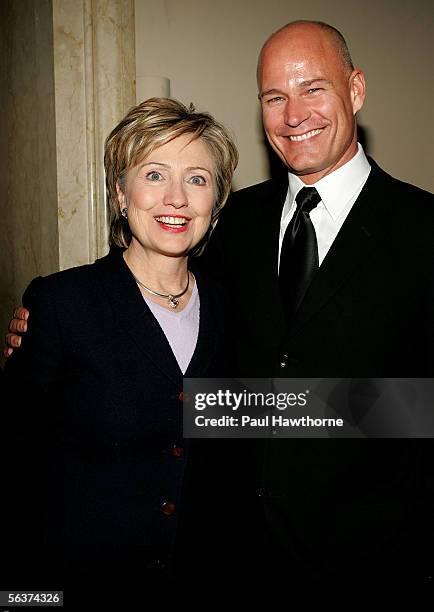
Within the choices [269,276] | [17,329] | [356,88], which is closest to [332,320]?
[269,276]

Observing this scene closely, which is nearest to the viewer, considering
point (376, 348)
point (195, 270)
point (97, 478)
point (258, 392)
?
point (97, 478)

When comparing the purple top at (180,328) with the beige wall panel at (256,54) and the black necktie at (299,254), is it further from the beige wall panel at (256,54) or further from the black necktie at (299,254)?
the beige wall panel at (256,54)

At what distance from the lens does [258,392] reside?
1.90 meters

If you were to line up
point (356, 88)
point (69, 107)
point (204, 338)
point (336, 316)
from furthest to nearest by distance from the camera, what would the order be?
point (69, 107) → point (356, 88) → point (204, 338) → point (336, 316)

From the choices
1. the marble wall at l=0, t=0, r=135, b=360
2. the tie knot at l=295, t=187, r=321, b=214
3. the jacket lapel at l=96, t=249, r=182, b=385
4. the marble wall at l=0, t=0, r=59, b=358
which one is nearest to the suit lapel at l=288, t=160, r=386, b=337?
the tie knot at l=295, t=187, r=321, b=214

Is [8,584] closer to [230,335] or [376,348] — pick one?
[230,335]

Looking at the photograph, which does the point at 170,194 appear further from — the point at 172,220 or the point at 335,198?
the point at 335,198

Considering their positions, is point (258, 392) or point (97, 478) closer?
point (97, 478)

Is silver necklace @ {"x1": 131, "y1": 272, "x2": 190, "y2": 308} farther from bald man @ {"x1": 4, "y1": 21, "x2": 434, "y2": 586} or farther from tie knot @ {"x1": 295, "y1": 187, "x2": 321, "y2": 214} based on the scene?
tie knot @ {"x1": 295, "y1": 187, "x2": 321, "y2": 214}

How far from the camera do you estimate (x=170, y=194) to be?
1794 mm

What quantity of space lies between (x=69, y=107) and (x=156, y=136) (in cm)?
127

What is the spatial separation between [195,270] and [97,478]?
0.83 metres

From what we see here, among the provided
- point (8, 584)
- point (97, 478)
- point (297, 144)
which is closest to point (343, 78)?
point (297, 144)

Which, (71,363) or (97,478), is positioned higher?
(71,363)
